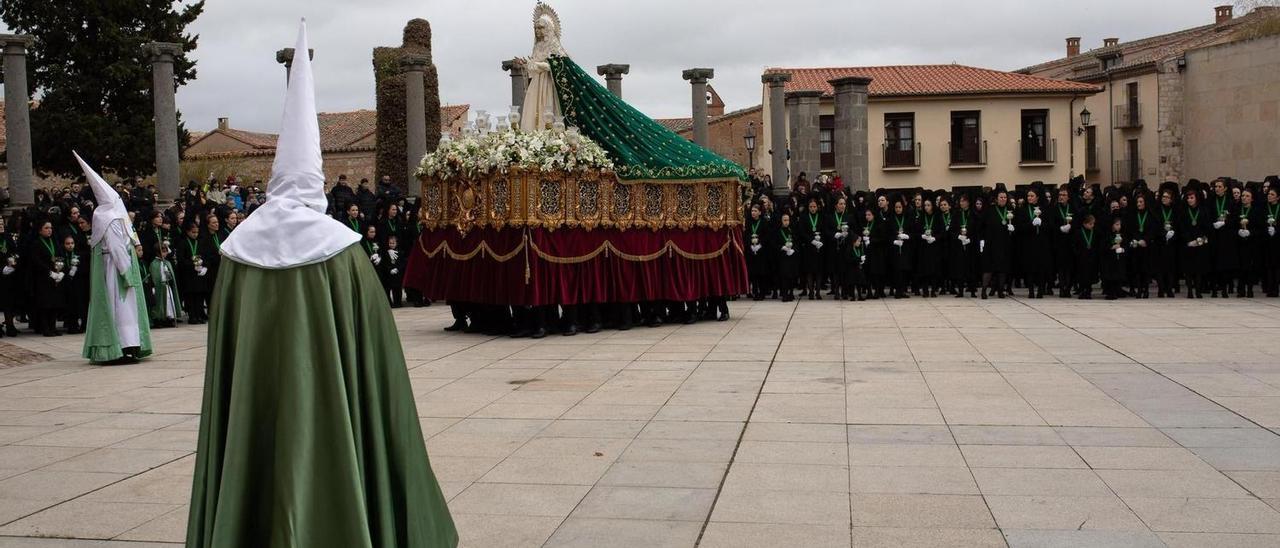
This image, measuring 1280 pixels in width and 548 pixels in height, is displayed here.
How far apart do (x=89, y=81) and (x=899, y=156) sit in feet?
105

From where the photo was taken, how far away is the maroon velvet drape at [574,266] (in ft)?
42.7

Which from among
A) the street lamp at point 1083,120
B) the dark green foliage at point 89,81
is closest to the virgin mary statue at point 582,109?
the dark green foliage at point 89,81

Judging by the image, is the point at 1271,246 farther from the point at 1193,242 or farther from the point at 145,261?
the point at 145,261

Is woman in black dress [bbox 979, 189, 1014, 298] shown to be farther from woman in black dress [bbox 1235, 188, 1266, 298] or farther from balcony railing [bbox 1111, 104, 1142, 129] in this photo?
balcony railing [bbox 1111, 104, 1142, 129]

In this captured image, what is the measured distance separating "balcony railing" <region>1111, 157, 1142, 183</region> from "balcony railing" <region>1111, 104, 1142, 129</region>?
1643 mm

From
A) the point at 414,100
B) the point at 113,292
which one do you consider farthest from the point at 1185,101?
the point at 113,292

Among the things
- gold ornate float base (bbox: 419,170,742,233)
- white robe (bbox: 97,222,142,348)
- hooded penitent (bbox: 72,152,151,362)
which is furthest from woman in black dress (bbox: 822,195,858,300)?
white robe (bbox: 97,222,142,348)

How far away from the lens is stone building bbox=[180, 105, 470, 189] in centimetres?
4606

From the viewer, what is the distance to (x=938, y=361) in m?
10.6

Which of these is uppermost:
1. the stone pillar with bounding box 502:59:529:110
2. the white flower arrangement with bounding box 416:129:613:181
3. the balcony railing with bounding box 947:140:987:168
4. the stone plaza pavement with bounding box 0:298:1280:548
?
the stone pillar with bounding box 502:59:529:110

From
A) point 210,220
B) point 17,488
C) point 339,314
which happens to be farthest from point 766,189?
point 339,314

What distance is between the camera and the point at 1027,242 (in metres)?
18.9

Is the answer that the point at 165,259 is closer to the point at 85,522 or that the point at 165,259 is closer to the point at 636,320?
the point at 636,320

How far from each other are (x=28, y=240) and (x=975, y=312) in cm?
1315
